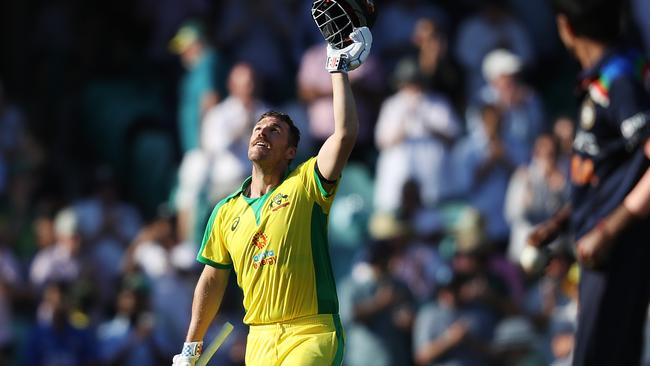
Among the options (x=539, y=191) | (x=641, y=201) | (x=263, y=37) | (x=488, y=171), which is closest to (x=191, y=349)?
(x=641, y=201)

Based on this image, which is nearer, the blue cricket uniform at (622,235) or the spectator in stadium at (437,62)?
the blue cricket uniform at (622,235)

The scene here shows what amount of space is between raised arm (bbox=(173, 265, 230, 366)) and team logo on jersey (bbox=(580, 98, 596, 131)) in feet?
6.84

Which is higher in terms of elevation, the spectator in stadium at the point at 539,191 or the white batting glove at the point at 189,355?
the spectator in stadium at the point at 539,191

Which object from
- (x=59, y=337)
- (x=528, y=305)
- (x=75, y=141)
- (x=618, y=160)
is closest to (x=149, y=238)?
(x=59, y=337)

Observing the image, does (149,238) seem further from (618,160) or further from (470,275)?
(618,160)

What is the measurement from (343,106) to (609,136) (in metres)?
1.31

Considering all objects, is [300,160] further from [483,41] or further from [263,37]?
[483,41]

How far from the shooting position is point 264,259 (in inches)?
296

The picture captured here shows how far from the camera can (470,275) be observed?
39.8ft

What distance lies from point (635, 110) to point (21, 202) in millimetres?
9134

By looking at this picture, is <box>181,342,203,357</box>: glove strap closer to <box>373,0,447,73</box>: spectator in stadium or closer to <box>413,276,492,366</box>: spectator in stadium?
<box>413,276,492,366</box>: spectator in stadium

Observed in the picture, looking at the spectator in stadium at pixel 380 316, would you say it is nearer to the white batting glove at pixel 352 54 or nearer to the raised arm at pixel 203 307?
the raised arm at pixel 203 307

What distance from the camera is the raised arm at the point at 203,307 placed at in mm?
7734

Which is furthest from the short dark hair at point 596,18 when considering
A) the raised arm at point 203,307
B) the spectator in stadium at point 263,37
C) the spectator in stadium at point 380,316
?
the spectator in stadium at point 263,37
